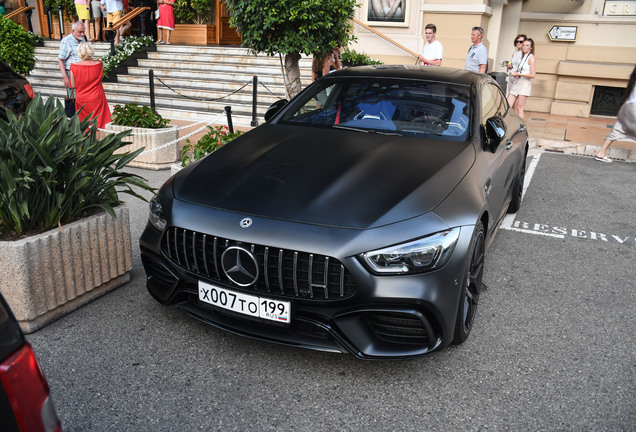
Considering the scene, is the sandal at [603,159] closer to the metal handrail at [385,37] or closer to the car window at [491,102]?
the car window at [491,102]

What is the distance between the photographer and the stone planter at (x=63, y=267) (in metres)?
3.25

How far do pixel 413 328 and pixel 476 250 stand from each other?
809mm

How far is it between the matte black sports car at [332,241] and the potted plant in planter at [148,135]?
3841 mm

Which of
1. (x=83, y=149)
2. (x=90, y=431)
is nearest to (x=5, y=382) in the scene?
(x=90, y=431)

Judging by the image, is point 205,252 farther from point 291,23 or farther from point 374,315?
point 291,23

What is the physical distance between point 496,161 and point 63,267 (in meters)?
3.06

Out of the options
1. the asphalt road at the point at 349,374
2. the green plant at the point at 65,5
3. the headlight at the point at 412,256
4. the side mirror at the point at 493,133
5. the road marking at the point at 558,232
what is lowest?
the road marking at the point at 558,232

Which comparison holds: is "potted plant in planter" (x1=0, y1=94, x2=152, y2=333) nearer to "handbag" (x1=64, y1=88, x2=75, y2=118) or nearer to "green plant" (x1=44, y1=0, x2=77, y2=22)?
"handbag" (x1=64, y1=88, x2=75, y2=118)

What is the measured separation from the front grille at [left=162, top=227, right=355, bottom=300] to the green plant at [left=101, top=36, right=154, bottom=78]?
11.9 metres

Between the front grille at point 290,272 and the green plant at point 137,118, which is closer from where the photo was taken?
the front grille at point 290,272

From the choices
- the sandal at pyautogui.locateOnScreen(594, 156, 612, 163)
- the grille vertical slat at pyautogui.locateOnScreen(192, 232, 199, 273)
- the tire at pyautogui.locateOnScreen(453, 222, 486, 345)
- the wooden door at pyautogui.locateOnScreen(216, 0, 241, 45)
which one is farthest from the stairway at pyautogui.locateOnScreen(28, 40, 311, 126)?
the grille vertical slat at pyautogui.locateOnScreen(192, 232, 199, 273)

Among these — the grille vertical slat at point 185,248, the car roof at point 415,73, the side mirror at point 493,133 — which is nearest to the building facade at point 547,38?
the car roof at point 415,73

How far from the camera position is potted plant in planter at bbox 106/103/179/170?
7398 millimetres

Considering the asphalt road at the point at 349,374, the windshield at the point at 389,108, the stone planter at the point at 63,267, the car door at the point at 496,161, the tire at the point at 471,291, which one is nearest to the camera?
the asphalt road at the point at 349,374
